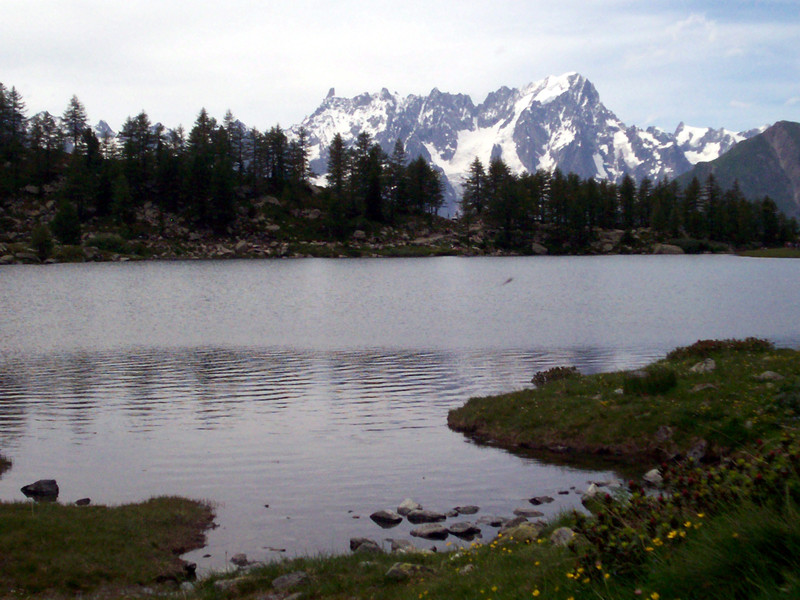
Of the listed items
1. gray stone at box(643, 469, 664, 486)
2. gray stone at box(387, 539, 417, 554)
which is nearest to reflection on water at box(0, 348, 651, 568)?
gray stone at box(387, 539, 417, 554)

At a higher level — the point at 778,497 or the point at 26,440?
the point at 778,497

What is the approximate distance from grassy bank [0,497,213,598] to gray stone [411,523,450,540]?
567 cm

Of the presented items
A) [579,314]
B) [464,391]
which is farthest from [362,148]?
[464,391]

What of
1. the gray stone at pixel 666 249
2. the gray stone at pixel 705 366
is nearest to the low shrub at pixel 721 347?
the gray stone at pixel 705 366

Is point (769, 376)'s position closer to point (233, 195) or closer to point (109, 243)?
point (109, 243)

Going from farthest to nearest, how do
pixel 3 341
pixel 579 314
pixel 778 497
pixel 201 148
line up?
pixel 201 148, pixel 579 314, pixel 3 341, pixel 778 497

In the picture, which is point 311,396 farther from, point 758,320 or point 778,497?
point 758,320

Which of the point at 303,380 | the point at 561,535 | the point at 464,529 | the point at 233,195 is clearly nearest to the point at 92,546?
the point at 464,529

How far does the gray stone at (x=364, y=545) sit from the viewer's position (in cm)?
1548

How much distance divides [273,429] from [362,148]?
169670mm

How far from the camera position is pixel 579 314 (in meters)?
61.9

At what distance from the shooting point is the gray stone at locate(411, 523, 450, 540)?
1706 cm

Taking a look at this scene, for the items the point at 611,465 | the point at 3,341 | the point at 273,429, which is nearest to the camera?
the point at 611,465

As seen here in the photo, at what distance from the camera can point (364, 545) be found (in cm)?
1568
